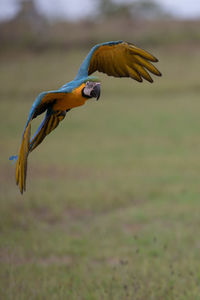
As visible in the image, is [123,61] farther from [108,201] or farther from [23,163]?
[108,201]

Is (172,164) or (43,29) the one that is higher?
(43,29)

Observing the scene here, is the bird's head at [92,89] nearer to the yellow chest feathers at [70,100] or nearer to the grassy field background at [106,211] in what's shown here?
the yellow chest feathers at [70,100]

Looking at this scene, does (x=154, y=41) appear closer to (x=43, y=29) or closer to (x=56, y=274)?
(x=43, y=29)

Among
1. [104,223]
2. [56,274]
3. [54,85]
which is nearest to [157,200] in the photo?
[104,223]

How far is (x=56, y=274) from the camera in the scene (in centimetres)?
430

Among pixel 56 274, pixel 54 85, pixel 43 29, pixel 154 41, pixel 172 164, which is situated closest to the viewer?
pixel 56 274

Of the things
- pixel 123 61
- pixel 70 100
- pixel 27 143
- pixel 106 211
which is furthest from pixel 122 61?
pixel 106 211

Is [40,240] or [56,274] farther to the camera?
[40,240]

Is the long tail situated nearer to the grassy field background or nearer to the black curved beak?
the black curved beak

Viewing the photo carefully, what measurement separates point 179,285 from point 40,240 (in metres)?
2.16

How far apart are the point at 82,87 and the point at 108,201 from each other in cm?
539

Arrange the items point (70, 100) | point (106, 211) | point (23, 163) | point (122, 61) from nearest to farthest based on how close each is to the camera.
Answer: point (23, 163)
point (70, 100)
point (122, 61)
point (106, 211)

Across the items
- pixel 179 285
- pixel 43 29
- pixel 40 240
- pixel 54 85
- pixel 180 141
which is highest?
pixel 43 29

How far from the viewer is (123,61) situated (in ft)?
8.14
